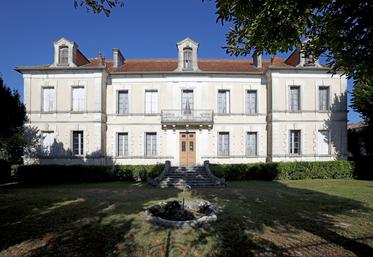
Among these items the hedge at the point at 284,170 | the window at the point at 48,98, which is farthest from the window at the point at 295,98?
the window at the point at 48,98

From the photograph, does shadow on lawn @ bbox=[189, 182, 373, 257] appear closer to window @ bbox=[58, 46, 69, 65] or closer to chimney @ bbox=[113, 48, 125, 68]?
chimney @ bbox=[113, 48, 125, 68]

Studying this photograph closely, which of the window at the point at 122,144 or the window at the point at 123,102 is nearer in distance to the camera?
the window at the point at 122,144

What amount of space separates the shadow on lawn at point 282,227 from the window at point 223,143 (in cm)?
990

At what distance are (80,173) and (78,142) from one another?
3335 mm

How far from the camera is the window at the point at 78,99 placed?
20500 mm

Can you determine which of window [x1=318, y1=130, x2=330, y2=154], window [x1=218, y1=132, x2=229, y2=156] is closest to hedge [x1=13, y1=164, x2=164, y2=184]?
window [x1=218, y1=132, x2=229, y2=156]

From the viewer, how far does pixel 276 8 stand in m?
4.33

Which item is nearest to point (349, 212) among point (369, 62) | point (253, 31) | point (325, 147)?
point (369, 62)

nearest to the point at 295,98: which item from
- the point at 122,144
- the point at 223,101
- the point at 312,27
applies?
the point at 223,101

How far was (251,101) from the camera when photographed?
842 inches

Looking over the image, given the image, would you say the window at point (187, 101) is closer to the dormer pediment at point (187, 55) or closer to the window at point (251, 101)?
the dormer pediment at point (187, 55)

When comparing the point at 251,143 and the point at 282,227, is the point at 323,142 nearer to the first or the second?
the point at 251,143

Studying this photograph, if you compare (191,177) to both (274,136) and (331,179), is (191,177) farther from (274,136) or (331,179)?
(331,179)

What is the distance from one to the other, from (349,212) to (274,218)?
263cm
